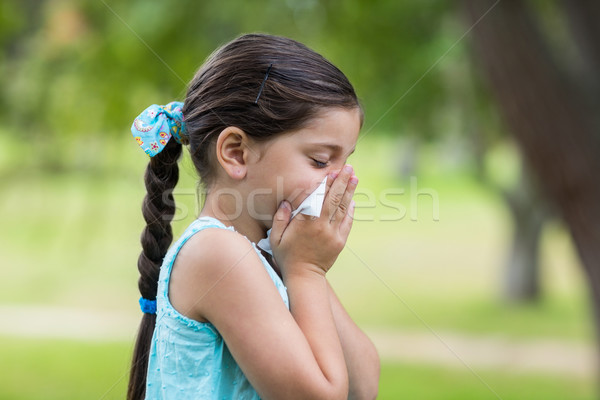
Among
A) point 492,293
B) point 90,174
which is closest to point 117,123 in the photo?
point 90,174

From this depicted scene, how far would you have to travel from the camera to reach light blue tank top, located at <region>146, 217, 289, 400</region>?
1450mm

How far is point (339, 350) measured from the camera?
1.45m

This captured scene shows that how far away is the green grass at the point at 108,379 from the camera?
7742 millimetres

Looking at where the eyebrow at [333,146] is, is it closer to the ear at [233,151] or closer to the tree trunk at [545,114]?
the ear at [233,151]

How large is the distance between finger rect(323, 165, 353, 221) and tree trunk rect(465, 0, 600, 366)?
2.69 meters

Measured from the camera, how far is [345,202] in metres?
1.60

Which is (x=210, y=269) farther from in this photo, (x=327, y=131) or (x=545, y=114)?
(x=545, y=114)

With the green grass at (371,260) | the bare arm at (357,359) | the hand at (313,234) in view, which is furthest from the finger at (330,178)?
the green grass at (371,260)

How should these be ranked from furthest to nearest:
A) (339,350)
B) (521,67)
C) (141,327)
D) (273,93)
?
(521,67) → (141,327) → (273,93) → (339,350)

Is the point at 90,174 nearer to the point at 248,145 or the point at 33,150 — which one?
the point at 33,150

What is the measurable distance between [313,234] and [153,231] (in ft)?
1.31

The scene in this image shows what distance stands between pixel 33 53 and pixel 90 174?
1.46m

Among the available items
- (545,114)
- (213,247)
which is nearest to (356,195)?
(545,114)

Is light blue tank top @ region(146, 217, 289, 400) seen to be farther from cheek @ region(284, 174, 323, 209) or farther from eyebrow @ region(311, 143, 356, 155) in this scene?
eyebrow @ region(311, 143, 356, 155)
